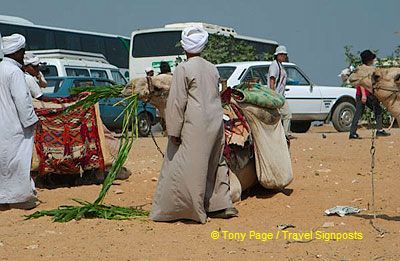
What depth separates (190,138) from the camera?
652cm

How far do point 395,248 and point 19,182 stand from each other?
13.0 feet

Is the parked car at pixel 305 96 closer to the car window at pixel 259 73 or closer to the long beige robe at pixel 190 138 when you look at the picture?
the car window at pixel 259 73

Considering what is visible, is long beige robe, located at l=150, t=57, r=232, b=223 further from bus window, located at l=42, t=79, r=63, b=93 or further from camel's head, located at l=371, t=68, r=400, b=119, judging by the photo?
bus window, located at l=42, t=79, r=63, b=93

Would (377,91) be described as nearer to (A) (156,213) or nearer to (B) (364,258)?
(B) (364,258)

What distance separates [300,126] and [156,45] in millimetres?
7070

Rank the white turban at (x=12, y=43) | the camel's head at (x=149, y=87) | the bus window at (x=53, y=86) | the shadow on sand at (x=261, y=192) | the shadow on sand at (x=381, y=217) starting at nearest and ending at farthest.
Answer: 1. the shadow on sand at (x=381, y=217)
2. the camel's head at (x=149, y=87)
3. the white turban at (x=12, y=43)
4. the shadow on sand at (x=261, y=192)
5. the bus window at (x=53, y=86)

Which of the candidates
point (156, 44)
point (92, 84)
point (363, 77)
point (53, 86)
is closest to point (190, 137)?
point (363, 77)

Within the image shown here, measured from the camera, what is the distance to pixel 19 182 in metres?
7.61

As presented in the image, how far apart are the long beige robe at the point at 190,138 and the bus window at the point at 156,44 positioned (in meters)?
17.1

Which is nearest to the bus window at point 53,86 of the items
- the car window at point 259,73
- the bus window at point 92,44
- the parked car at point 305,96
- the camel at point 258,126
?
the parked car at point 305,96

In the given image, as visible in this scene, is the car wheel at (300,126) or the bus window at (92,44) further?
the bus window at (92,44)

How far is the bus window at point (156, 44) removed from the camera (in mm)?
23781

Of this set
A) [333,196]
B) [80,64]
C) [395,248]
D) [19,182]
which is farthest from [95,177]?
[80,64]

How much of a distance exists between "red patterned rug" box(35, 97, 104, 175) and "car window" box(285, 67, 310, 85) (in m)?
8.66
